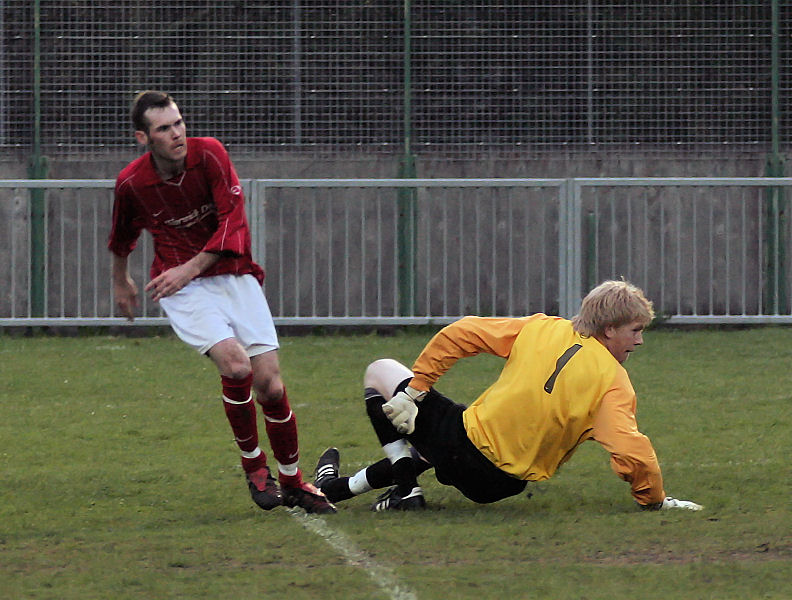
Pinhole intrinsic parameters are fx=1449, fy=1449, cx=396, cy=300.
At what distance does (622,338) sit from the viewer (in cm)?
522

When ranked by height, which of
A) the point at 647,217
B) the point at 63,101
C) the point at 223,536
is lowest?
the point at 223,536

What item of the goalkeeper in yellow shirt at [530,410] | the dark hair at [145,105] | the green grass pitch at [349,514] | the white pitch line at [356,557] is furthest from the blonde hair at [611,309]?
the dark hair at [145,105]

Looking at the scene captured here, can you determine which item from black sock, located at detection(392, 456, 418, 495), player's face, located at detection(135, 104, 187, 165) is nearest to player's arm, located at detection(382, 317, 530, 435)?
black sock, located at detection(392, 456, 418, 495)

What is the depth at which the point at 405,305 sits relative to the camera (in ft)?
40.1

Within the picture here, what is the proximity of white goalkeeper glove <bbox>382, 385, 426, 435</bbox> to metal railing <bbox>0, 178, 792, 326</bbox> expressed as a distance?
6448mm

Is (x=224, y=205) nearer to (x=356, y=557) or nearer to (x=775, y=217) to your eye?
(x=356, y=557)

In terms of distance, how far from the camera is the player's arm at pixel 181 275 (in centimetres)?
548

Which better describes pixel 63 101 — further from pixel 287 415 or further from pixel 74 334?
pixel 287 415

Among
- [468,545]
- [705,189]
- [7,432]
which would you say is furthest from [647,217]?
[468,545]

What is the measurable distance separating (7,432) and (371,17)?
21.6 feet

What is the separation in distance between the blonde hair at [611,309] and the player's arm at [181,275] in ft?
4.66

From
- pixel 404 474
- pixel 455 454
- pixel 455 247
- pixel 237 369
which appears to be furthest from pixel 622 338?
pixel 455 247

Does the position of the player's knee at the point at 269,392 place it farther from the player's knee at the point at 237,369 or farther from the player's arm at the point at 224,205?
the player's arm at the point at 224,205

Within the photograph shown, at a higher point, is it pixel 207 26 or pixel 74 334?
pixel 207 26
